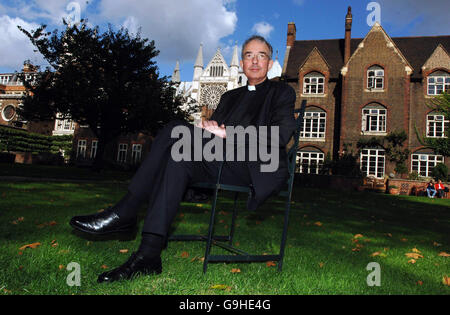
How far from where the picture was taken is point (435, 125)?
83.3 ft

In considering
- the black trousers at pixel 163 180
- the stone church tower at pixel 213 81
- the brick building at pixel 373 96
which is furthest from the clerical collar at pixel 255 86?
the stone church tower at pixel 213 81

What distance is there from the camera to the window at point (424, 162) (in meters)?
24.4

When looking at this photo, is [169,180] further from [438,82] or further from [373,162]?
[438,82]

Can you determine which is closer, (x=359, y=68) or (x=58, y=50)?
(x=58, y=50)

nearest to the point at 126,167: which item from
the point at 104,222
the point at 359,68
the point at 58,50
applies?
the point at 58,50

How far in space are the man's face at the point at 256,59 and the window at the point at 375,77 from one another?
88.2 feet

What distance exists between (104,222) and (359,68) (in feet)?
93.8

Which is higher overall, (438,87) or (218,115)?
(438,87)

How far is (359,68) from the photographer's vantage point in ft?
87.5

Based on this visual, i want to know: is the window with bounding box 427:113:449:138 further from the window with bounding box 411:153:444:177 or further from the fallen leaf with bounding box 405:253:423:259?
the fallen leaf with bounding box 405:253:423:259

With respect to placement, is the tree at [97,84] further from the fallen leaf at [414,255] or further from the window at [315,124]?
the fallen leaf at [414,255]

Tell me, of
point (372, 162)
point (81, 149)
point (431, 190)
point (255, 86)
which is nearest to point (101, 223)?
point (255, 86)
